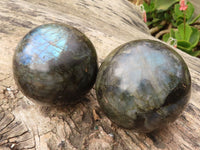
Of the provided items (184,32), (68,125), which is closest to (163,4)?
(184,32)

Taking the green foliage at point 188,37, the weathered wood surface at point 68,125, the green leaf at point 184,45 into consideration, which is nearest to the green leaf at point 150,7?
the green foliage at point 188,37

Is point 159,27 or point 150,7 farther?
point 159,27

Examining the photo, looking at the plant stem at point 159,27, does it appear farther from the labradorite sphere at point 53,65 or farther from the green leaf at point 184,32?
the labradorite sphere at point 53,65

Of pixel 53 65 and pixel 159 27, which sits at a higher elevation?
pixel 53 65

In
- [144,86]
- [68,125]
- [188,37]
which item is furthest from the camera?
[188,37]

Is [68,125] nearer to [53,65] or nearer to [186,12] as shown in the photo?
[53,65]

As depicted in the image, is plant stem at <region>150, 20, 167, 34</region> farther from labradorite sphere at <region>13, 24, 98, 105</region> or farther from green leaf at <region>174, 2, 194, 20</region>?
labradorite sphere at <region>13, 24, 98, 105</region>

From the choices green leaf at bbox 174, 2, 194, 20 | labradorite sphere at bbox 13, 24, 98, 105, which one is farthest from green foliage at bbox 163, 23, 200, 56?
labradorite sphere at bbox 13, 24, 98, 105
